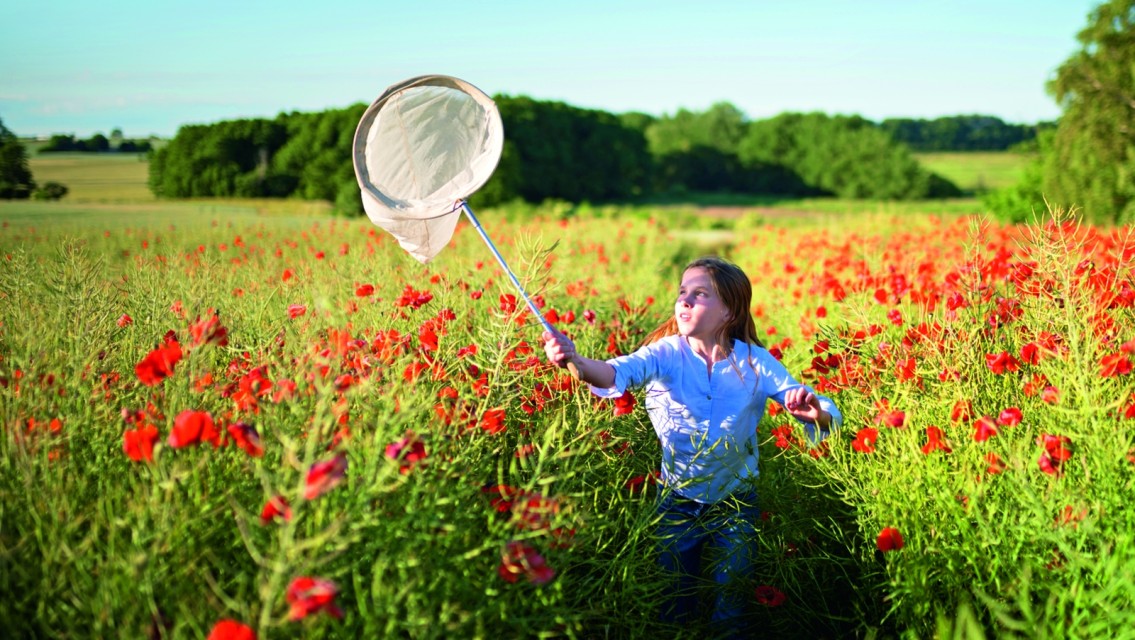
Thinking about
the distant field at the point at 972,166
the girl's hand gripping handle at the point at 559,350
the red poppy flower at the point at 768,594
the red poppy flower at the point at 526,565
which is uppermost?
the distant field at the point at 972,166

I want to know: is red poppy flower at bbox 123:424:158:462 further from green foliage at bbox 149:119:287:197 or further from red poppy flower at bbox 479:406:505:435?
green foliage at bbox 149:119:287:197

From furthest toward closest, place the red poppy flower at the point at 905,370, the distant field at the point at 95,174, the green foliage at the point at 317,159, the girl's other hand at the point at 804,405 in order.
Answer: the green foliage at the point at 317,159
the distant field at the point at 95,174
the red poppy flower at the point at 905,370
the girl's other hand at the point at 804,405

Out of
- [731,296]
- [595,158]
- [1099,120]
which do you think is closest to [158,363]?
[731,296]

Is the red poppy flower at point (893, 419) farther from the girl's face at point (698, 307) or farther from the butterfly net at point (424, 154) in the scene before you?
the butterfly net at point (424, 154)

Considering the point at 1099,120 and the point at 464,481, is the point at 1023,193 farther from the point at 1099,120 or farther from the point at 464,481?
the point at 464,481

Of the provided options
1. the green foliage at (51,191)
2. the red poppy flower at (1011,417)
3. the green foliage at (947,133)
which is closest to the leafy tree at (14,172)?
the green foliage at (51,191)

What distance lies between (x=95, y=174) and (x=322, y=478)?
6328 mm

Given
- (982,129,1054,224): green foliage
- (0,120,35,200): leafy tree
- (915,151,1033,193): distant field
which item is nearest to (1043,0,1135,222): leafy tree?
(982,129,1054,224): green foliage

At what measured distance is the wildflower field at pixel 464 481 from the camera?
4.67ft

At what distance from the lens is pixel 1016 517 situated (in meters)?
2.15

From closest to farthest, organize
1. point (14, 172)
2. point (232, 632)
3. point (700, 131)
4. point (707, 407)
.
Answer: point (232, 632), point (707, 407), point (14, 172), point (700, 131)

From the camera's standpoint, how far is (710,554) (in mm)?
2537

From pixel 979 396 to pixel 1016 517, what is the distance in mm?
580

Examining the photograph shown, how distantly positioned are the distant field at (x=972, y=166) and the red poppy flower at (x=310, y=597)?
46641mm
